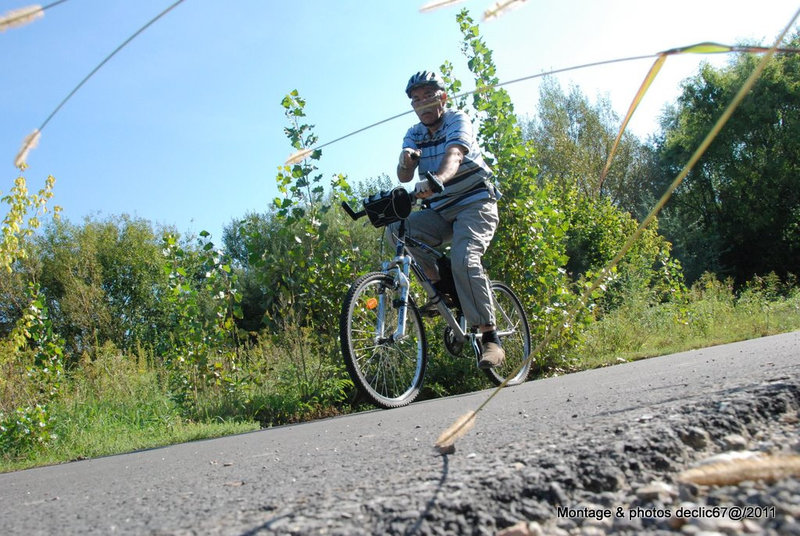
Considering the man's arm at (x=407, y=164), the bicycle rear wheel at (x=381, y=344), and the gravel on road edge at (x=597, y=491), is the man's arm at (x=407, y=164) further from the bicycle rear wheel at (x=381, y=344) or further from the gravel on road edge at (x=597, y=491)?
the gravel on road edge at (x=597, y=491)

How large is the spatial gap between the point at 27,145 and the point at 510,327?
4875mm

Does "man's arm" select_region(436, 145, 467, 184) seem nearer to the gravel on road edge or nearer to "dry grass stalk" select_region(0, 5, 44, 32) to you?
the gravel on road edge

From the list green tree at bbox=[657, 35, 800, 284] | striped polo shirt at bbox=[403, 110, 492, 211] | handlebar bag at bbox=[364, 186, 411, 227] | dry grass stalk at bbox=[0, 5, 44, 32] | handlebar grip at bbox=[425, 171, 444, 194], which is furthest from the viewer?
green tree at bbox=[657, 35, 800, 284]

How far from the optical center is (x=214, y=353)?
6129 mm

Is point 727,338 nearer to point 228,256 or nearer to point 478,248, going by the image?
point 478,248

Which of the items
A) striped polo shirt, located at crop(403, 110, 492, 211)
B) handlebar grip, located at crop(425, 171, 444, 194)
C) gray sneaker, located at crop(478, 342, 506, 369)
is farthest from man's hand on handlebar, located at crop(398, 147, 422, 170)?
gray sneaker, located at crop(478, 342, 506, 369)

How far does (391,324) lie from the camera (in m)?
4.80

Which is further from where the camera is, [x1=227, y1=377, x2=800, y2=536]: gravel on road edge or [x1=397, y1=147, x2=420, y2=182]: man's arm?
[x1=397, y1=147, x2=420, y2=182]: man's arm

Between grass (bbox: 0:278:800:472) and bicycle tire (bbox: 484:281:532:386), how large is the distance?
63 cm

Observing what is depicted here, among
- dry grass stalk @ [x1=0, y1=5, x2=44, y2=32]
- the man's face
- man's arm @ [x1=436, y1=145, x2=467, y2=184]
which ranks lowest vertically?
dry grass stalk @ [x1=0, y1=5, x2=44, y2=32]

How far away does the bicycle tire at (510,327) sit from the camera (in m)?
5.95

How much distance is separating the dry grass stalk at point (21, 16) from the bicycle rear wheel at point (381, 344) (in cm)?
311

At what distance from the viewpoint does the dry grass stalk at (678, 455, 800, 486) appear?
120 cm

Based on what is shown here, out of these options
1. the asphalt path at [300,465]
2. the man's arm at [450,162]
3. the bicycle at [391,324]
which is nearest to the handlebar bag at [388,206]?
the bicycle at [391,324]
